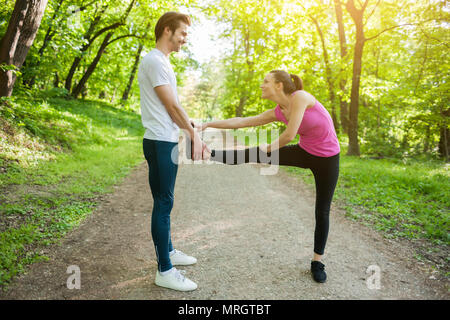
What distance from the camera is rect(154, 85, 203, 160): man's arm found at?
92.0 inches

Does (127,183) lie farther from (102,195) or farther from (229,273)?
(229,273)

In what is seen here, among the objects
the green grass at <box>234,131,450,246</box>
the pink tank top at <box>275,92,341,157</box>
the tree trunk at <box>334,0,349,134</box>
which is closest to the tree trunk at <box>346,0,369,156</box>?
the tree trunk at <box>334,0,349,134</box>

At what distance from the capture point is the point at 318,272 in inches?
117

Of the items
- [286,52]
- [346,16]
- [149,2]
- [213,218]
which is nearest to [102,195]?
[213,218]

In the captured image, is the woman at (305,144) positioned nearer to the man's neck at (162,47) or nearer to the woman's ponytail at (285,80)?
the woman's ponytail at (285,80)

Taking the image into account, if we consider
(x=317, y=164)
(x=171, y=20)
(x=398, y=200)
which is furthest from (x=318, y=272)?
(x=398, y=200)

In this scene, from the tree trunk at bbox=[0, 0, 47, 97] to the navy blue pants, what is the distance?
540cm

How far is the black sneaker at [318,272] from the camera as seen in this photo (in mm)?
2907

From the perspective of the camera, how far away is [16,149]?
19.1ft

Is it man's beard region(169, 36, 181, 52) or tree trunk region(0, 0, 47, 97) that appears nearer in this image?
man's beard region(169, 36, 181, 52)

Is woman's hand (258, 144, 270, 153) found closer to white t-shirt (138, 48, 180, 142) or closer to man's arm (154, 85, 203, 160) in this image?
man's arm (154, 85, 203, 160)

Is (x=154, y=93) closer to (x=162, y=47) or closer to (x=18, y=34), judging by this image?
(x=162, y=47)

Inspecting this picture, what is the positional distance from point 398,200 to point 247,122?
12.8 feet
